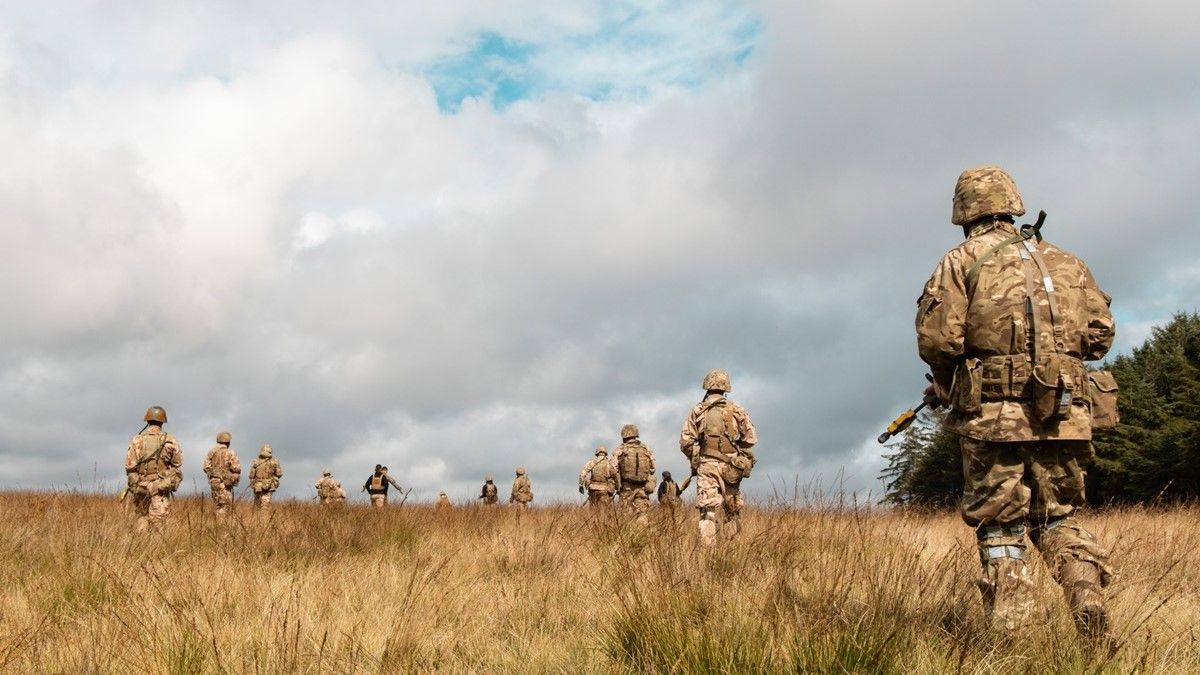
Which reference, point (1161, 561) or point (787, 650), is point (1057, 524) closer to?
point (787, 650)

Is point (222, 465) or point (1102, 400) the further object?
point (222, 465)

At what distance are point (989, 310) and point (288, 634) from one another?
11.6ft

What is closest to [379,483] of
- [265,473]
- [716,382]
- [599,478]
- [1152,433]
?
[265,473]

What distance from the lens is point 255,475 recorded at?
24188 millimetres

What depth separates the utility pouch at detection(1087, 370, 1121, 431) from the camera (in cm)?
426

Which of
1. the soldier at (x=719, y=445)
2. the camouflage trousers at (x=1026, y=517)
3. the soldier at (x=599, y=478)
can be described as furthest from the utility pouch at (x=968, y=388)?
the soldier at (x=599, y=478)

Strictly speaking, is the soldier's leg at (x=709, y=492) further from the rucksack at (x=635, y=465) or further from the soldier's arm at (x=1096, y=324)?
the rucksack at (x=635, y=465)

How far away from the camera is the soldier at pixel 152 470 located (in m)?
Answer: 12.5

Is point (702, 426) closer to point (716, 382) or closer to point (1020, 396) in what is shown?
point (716, 382)

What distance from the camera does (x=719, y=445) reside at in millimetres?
10320

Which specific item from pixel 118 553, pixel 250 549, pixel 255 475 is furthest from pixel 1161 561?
pixel 255 475

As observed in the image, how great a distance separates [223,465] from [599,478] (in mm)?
8623

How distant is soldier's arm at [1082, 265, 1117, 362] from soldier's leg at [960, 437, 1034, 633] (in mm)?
717

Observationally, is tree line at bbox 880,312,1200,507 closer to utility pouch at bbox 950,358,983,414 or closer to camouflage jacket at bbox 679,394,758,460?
camouflage jacket at bbox 679,394,758,460
